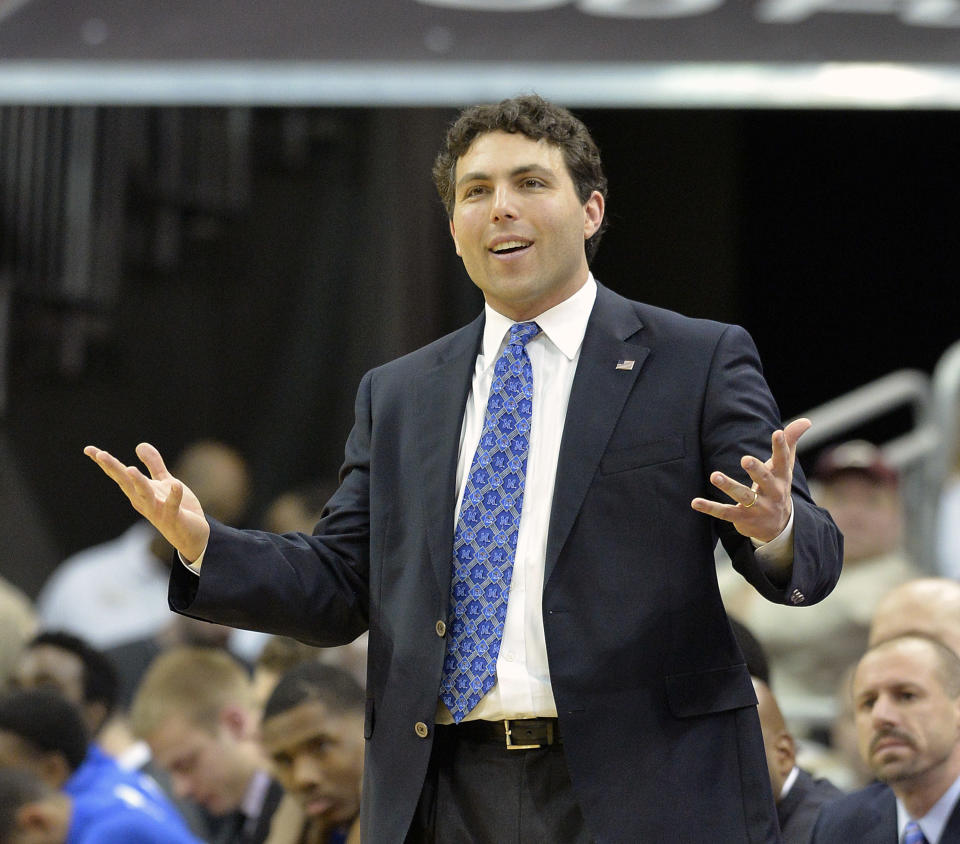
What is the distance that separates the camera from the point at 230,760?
5.09 meters

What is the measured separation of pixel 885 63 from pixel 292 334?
13.9 feet

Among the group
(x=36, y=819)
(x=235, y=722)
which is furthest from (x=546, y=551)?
(x=235, y=722)

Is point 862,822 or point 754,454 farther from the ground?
point 754,454

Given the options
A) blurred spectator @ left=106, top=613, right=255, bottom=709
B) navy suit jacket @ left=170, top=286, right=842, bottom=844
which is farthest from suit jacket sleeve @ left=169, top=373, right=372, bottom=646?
blurred spectator @ left=106, top=613, right=255, bottom=709

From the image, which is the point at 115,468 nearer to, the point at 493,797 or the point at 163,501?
the point at 163,501

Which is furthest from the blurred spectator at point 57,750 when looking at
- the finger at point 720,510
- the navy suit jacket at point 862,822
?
the finger at point 720,510

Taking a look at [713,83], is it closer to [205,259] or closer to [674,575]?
[205,259]

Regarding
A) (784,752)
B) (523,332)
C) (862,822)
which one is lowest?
(862,822)

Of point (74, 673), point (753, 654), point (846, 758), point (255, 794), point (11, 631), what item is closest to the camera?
point (753, 654)

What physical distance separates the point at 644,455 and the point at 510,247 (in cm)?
42

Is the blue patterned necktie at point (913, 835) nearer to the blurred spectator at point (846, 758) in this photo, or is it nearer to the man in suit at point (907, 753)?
the man in suit at point (907, 753)

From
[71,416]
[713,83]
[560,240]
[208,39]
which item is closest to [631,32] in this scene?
[713,83]

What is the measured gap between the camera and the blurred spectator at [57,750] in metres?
4.46

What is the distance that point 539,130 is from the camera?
107 inches
